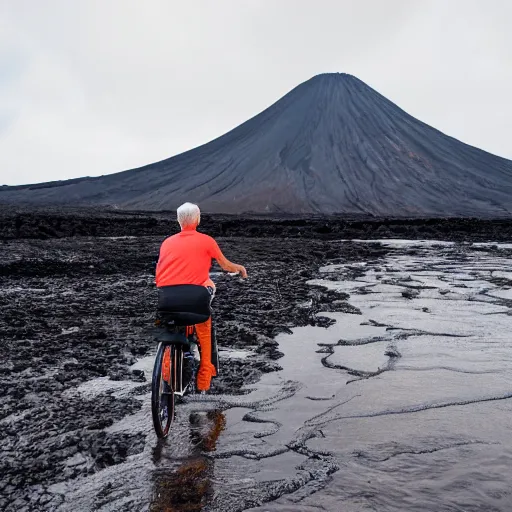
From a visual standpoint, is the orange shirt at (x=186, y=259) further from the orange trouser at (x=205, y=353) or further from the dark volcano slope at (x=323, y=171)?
the dark volcano slope at (x=323, y=171)

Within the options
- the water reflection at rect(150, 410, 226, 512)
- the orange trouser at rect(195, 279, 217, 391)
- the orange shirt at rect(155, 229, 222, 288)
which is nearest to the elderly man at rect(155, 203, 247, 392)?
the orange shirt at rect(155, 229, 222, 288)

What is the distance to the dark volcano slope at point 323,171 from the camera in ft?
270

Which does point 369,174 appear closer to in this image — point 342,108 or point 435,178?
point 435,178

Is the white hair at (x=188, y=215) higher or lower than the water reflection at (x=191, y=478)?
higher

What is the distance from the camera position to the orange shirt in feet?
15.8

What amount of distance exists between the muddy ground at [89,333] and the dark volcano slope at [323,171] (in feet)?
195

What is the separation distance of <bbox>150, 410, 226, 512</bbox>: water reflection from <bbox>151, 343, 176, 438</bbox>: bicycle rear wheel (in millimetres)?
141

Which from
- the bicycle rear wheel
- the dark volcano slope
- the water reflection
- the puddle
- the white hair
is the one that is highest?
the dark volcano slope

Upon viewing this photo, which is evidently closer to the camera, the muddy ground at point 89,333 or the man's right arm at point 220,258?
the muddy ground at point 89,333

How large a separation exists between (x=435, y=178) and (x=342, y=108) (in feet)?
79.5

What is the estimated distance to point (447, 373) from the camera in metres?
6.61

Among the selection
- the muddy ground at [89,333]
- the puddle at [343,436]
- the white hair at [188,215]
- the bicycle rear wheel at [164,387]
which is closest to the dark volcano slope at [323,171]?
the muddy ground at [89,333]

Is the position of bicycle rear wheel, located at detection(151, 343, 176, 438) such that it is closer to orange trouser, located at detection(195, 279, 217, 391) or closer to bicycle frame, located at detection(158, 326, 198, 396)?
bicycle frame, located at detection(158, 326, 198, 396)

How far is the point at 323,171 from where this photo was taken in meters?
91.5
